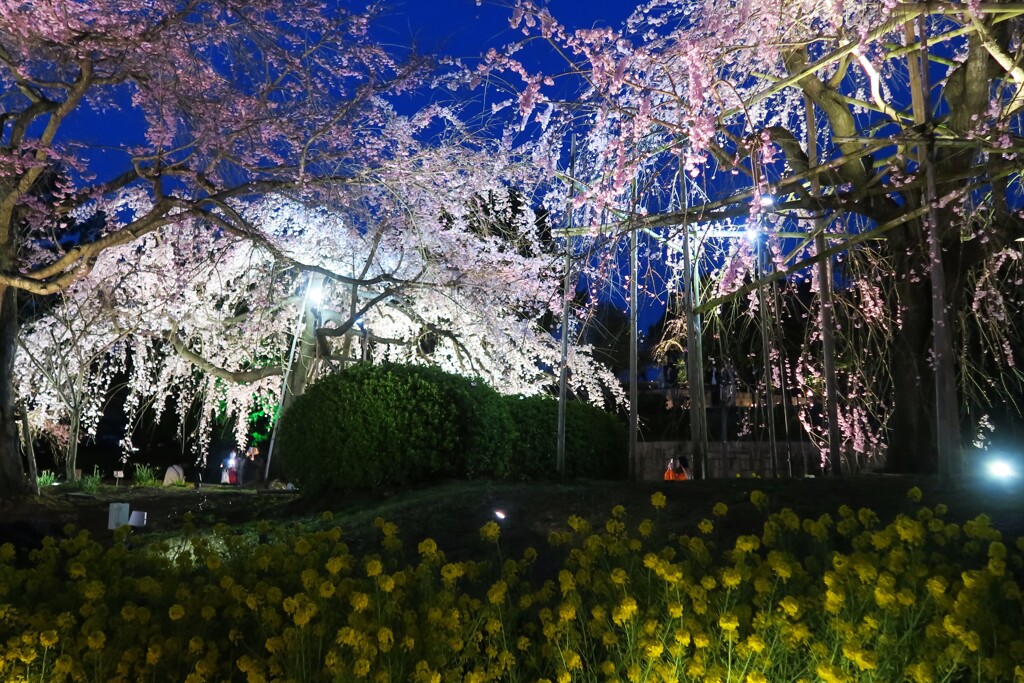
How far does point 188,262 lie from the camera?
13312 millimetres

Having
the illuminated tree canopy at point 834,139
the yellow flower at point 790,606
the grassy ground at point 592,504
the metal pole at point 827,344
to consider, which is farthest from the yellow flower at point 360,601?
the metal pole at point 827,344

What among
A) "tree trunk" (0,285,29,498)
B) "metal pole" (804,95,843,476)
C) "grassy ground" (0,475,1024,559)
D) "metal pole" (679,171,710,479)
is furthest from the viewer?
"tree trunk" (0,285,29,498)

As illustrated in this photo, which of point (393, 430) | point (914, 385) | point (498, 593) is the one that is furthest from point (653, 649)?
point (914, 385)

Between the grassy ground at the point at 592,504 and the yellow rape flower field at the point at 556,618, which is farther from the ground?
the grassy ground at the point at 592,504

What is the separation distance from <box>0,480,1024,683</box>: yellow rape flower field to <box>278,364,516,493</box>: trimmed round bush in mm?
4561

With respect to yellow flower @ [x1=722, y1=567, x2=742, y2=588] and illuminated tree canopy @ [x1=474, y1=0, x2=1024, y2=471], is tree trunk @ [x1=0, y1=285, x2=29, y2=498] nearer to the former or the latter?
illuminated tree canopy @ [x1=474, y1=0, x2=1024, y2=471]

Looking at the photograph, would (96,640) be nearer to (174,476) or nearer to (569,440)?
(569,440)

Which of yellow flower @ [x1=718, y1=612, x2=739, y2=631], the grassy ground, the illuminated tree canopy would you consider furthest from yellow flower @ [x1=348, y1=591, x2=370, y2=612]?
the illuminated tree canopy

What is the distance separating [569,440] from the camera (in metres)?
11.0

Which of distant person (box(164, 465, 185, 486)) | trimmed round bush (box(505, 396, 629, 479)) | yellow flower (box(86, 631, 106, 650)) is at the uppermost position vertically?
trimmed round bush (box(505, 396, 629, 479))

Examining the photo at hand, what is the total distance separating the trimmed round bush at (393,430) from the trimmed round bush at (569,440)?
3.34 ft

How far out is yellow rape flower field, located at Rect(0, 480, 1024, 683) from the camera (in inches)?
111

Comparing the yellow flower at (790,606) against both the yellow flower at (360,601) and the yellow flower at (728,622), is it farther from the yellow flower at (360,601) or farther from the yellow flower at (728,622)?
the yellow flower at (360,601)

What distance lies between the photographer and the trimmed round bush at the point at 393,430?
8.74 meters
